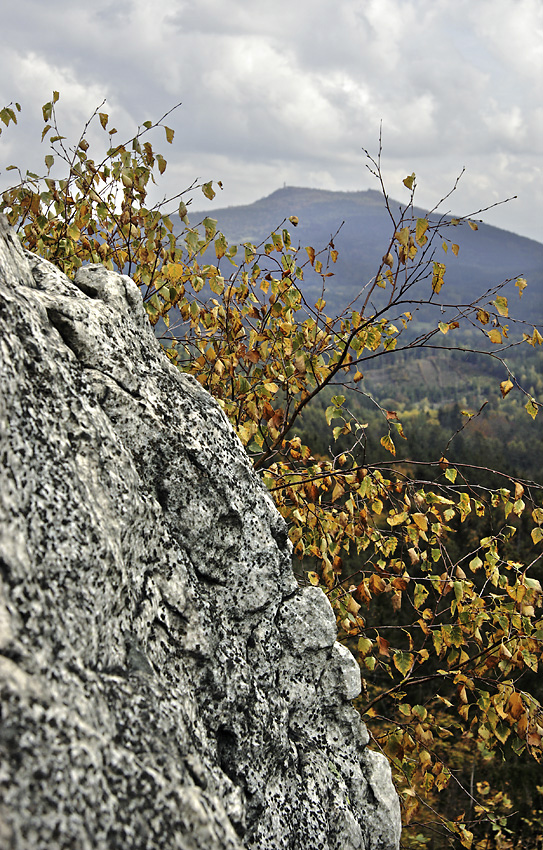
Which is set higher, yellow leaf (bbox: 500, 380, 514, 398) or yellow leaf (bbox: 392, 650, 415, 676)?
yellow leaf (bbox: 500, 380, 514, 398)

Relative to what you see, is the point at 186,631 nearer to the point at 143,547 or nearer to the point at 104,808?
the point at 143,547

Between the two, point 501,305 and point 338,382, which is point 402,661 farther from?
point 501,305

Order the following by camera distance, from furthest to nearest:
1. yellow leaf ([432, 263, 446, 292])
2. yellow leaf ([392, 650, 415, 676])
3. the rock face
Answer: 1. yellow leaf ([392, 650, 415, 676])
2. yellow leaf ([432, 263, 446, 292])
3. the rock face

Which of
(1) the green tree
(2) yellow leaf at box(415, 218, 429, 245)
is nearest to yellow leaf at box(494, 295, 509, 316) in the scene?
(1) the green tree

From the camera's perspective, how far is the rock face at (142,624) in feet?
8.63

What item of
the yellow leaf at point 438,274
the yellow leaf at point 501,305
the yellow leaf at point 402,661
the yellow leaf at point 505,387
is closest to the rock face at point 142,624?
the yellow leaf at point 402,661

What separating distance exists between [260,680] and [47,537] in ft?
6.79

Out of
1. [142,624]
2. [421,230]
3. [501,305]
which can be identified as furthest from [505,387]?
[142,624]

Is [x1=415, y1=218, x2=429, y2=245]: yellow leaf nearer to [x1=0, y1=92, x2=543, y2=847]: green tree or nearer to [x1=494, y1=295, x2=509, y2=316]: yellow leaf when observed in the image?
[x1=0, y1=92, x2=543, y2=847]: green tree

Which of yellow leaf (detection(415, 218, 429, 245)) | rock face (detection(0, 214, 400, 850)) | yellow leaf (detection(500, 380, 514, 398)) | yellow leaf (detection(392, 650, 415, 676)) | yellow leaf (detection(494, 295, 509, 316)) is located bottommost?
yellow leaf (detection(392, 650, 415, 676))

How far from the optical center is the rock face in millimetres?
2629

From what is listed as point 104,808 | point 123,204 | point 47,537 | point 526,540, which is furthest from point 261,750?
point 526,540

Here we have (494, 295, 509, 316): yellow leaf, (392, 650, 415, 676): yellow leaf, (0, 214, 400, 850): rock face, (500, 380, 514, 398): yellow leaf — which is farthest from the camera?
(500, 380, 514, 398): yellow leaf

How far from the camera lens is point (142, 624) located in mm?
3637
